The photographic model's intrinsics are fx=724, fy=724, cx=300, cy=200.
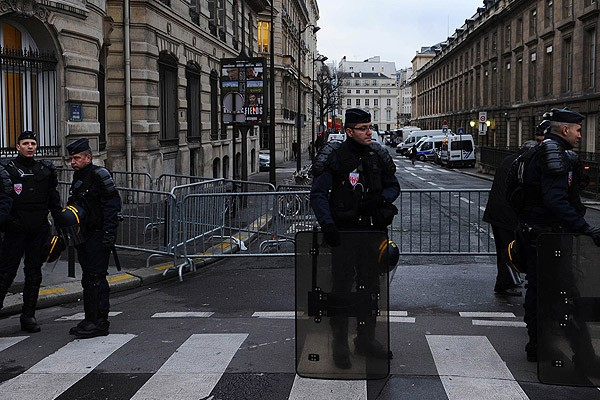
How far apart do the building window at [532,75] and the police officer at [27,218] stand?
1782 inches

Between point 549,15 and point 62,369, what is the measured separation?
4472cm

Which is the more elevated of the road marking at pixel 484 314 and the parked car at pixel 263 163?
the parked car at pixel 263 163

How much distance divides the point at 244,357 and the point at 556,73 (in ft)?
135

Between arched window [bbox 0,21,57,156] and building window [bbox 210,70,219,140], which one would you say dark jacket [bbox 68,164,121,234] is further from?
building window [bbox 210,70,219,140]

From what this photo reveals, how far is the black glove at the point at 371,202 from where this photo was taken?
18.7 feet

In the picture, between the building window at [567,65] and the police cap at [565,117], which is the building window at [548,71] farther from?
the police cap at [565,117]

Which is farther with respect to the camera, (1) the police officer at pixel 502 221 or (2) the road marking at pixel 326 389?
(1) the police officer at pixel 502 221

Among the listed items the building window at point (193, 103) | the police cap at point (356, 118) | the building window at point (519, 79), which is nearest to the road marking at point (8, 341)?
the police cap at point (356, 118)

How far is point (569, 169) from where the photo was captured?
5.59 m

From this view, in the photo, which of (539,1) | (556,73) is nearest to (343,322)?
(556,73)

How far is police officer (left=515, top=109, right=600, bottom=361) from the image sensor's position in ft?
18.0

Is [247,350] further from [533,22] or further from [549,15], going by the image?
[533,22]

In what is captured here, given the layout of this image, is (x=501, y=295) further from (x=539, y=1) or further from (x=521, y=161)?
(x=539, y=1)

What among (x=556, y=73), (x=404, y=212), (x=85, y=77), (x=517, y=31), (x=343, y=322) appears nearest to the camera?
(x=343, y=322)
